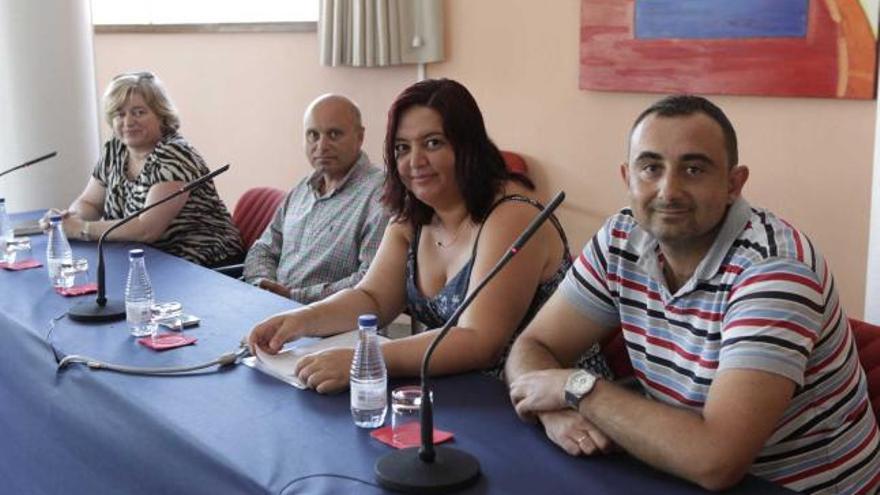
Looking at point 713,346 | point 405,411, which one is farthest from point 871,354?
point 405,411

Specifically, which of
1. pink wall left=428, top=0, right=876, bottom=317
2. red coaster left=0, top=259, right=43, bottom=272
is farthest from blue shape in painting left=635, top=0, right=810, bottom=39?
red coaster left=0, top=259, right=43, bottom=272

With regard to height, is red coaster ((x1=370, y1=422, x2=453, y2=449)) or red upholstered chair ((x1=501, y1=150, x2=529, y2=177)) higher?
red upholstered chair ((x1=501, y1=150, x2=529, y2=177))

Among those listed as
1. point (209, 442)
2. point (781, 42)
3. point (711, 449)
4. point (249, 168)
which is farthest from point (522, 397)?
point (249, 168)

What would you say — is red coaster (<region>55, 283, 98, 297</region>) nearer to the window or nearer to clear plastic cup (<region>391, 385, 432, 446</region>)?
clear plastic cup (<region>391, 385, 432, 446</region>)

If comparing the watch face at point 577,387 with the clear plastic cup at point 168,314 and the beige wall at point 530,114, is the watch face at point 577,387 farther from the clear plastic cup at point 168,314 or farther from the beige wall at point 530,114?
the beige wall at point 530,114

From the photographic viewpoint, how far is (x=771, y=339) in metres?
1.39

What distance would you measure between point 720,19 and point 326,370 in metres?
2.09

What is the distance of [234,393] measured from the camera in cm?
179

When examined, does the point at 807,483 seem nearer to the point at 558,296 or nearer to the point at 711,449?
the point at 711,449

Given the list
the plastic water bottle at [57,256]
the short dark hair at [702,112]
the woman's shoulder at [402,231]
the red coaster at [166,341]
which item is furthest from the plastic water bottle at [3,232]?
the short dark hair at [702,112]

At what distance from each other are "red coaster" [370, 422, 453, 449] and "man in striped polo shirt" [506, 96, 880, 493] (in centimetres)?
14

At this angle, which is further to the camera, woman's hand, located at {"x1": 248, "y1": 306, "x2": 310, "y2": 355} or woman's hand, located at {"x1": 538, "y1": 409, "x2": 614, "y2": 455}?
woman's hand, located at {"x1": 248, "y1": 306, "x2": 310, "y2": 355}

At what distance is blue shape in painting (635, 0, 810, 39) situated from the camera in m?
3.07

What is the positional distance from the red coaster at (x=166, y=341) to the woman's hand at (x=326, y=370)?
40 centimetres
